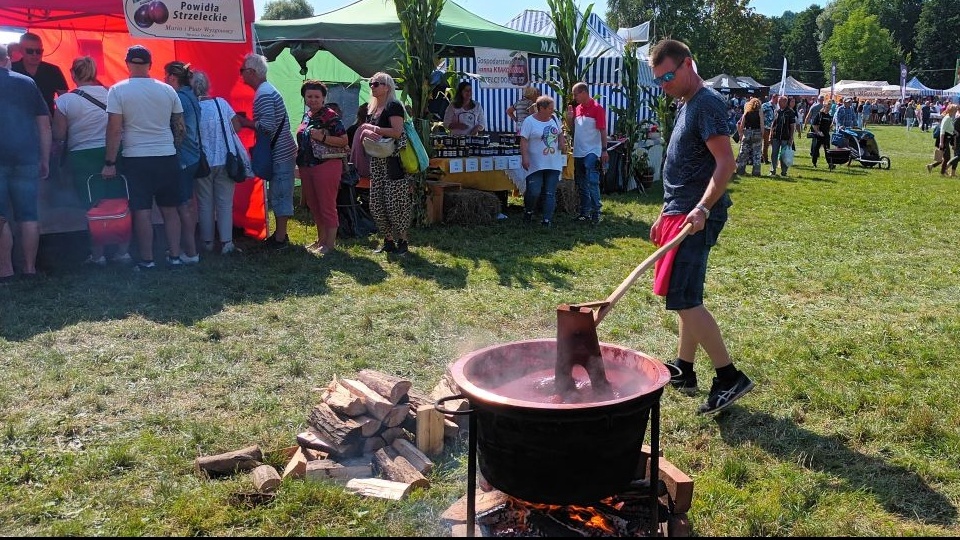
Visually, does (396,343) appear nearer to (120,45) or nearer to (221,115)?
(221,115)

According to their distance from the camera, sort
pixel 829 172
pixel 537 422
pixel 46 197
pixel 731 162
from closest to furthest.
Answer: pixel 537 422 → pixel 731 162 → pixel 46 197 → pixel 829 172

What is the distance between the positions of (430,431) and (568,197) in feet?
26.6

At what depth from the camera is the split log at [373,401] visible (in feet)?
11.8

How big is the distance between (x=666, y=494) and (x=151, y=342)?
379cm

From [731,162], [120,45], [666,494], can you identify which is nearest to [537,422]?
[666,494]

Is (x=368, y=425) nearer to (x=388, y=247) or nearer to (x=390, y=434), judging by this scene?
(x=390, y=434)

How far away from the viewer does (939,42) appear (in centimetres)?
7781

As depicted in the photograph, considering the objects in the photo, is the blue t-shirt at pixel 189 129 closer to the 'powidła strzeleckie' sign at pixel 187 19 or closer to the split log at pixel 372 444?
the 'powidła strzeleckie' sign at pixel 187 19

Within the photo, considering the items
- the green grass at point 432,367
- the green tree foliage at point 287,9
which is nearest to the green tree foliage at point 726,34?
the green tree foliage at point 287,9

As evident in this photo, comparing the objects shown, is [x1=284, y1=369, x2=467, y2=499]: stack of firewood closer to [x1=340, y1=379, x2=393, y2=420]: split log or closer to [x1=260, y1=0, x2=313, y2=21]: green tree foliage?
[x1=340, y1=379, x2=393, y2=420]: split log

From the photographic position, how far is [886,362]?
5082mm

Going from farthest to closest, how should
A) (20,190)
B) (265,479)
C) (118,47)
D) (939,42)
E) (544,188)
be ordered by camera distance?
(939,42) < (118,47) < (544,188) < (20,190) < (265,479)

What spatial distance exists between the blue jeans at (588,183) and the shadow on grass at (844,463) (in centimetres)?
640

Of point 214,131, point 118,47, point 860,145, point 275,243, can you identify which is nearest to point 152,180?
point 214,131
